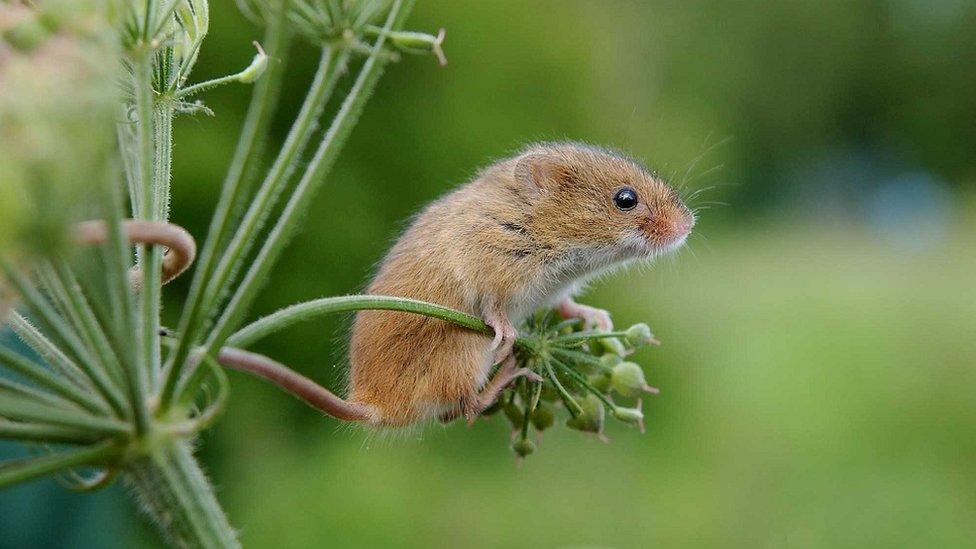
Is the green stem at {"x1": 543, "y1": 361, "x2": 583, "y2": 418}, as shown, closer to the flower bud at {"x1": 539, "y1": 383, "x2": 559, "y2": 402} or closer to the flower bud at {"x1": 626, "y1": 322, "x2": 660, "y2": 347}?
the flower bud at {"x1": 539, "y1": 383, "x2": 559, "y2": 402}

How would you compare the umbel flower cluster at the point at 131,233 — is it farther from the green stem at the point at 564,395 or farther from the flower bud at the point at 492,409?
the flower bud at the point at 492,409

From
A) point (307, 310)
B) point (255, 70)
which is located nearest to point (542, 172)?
point (255, 70)

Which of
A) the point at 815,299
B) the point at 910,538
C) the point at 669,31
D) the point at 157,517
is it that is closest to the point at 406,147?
the point at 910,538

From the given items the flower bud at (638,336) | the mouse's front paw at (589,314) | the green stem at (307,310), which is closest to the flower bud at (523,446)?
the flower bud at (638,336)

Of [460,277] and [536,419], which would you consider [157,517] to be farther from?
[460,277]

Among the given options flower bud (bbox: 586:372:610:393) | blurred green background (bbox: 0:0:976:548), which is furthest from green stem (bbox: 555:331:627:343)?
blurred green background (bbox: 0:0:976:548)

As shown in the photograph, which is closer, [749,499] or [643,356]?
[749,499]

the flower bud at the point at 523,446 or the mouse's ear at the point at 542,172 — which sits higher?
the mouse's ear at the point at 542,172

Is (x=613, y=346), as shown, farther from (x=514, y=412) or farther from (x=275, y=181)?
(x=275, y=181)
